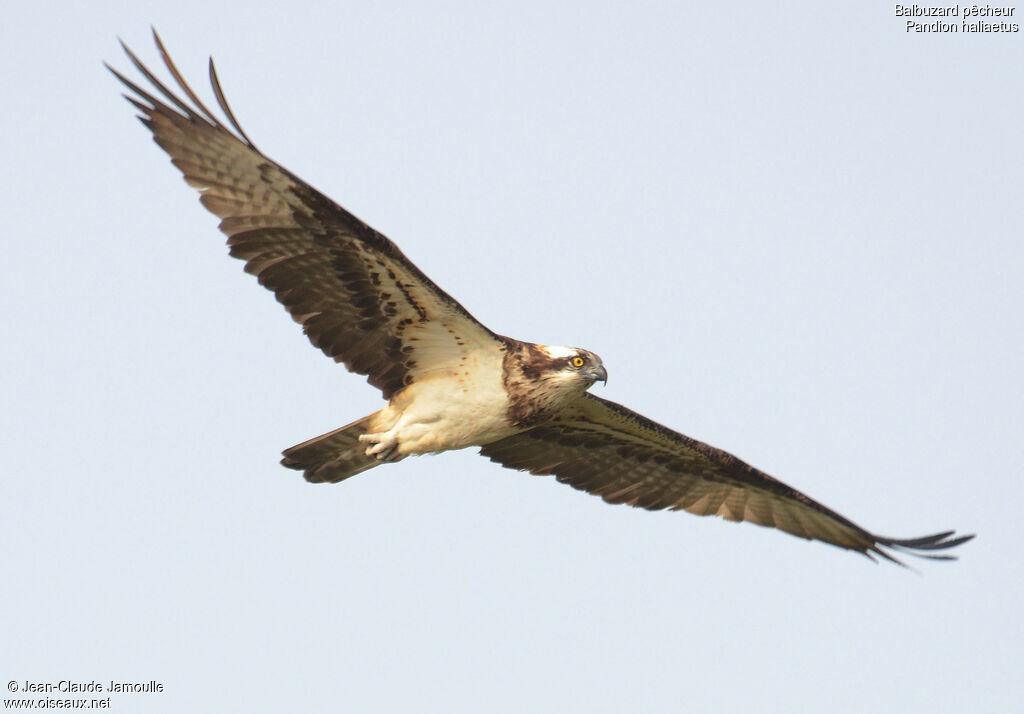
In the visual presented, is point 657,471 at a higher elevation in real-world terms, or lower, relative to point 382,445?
higher

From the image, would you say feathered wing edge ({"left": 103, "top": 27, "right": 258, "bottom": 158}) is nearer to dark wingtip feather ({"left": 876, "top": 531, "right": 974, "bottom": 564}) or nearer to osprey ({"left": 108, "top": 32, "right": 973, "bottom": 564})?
osprey ({"left": 108, "top": 32, "right": 973, "bottom": 564})

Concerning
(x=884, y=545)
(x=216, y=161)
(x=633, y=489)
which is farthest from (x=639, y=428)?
(x=216, y=161)

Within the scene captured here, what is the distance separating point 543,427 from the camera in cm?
1332

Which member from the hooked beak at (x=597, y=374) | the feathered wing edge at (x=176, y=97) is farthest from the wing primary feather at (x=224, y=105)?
the hooked beak at (x=597, y=374)

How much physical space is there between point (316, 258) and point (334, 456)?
1919 millimetres

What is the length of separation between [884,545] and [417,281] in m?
5.36

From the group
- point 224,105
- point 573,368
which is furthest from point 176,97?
point 573,368

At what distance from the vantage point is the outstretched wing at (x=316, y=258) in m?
10.7

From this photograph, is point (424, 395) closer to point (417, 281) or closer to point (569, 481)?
point (417, 281)

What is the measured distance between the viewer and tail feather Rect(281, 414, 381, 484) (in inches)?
470

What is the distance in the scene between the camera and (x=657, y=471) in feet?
45.6

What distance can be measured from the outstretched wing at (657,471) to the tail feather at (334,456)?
5.41 feet

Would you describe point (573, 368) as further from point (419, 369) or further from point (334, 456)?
point (334, 456)

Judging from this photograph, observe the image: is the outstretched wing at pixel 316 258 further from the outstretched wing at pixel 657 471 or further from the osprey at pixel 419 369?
the outstretched wing at pixel 657 471
